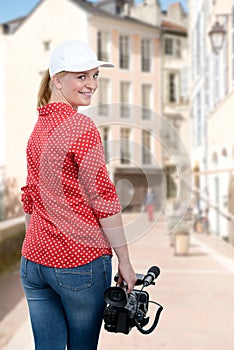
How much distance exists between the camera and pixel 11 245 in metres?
10.4

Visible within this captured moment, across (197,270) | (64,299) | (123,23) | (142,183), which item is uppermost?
(123,23)

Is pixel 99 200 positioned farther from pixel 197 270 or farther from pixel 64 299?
pixel 197 270

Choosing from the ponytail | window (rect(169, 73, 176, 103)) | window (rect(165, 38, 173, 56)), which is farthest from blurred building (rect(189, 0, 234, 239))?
window (rect(165, 38, 173, 56))

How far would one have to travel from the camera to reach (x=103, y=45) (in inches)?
1615

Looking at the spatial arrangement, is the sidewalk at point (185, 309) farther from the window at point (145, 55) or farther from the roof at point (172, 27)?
the roof at point (172, 27)

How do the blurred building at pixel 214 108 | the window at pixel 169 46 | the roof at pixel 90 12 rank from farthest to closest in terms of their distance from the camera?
the window at pixel 169 46 < the roof at pixel 90 12 < the blurred building at pixel 214 108

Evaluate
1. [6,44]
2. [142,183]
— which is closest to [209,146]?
[142,183]

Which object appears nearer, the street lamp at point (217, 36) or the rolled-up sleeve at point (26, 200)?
the rolled-up sleeve at point (26, 200)

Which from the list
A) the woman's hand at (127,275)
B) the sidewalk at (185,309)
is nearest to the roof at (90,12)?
the sidewalk at (185,309)

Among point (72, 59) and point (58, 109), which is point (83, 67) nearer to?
point (72, 59)

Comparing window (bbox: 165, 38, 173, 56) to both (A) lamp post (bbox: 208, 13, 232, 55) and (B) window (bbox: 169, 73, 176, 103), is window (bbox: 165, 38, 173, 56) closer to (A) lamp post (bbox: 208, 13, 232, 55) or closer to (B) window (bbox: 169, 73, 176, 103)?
(B) window (bbox: 169, 73, 176, 103)

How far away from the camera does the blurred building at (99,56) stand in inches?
1563

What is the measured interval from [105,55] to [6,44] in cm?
576

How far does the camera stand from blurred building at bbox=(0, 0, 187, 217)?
39688 mm
